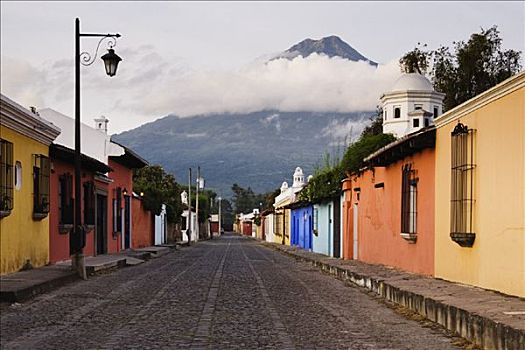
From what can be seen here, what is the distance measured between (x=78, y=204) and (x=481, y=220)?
35.6 feet

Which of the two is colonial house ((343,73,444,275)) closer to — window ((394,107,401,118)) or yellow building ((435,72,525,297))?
yellow building ((435,72,525,297))

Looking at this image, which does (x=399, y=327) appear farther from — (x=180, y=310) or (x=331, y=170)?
(x=331, y=170)

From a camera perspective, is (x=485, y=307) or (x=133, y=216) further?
(x=133, y=216)

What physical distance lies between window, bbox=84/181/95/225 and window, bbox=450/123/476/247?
1607cm

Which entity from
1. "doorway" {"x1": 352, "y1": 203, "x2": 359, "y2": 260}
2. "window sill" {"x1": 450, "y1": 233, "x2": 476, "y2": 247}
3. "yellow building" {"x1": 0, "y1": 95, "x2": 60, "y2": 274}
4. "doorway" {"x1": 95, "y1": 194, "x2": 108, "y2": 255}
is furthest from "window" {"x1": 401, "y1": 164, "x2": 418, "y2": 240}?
"doorway" {"x1": 95, "y1": 194, "x2": 108, "y2": 255}

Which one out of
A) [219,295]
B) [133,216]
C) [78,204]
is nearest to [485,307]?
[219,295]

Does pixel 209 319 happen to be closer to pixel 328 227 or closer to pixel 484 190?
pixel 484 190

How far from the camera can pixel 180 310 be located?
1391 centimetres

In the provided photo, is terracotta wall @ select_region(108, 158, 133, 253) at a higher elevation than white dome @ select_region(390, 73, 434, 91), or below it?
below

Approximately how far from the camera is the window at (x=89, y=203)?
29.9m

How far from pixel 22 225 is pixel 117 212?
21.0 metres

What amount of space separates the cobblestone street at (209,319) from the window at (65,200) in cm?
698

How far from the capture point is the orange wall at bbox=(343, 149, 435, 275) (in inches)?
758

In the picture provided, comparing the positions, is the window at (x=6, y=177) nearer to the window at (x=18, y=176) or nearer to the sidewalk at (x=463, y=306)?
the window at (x=18, y=176)
